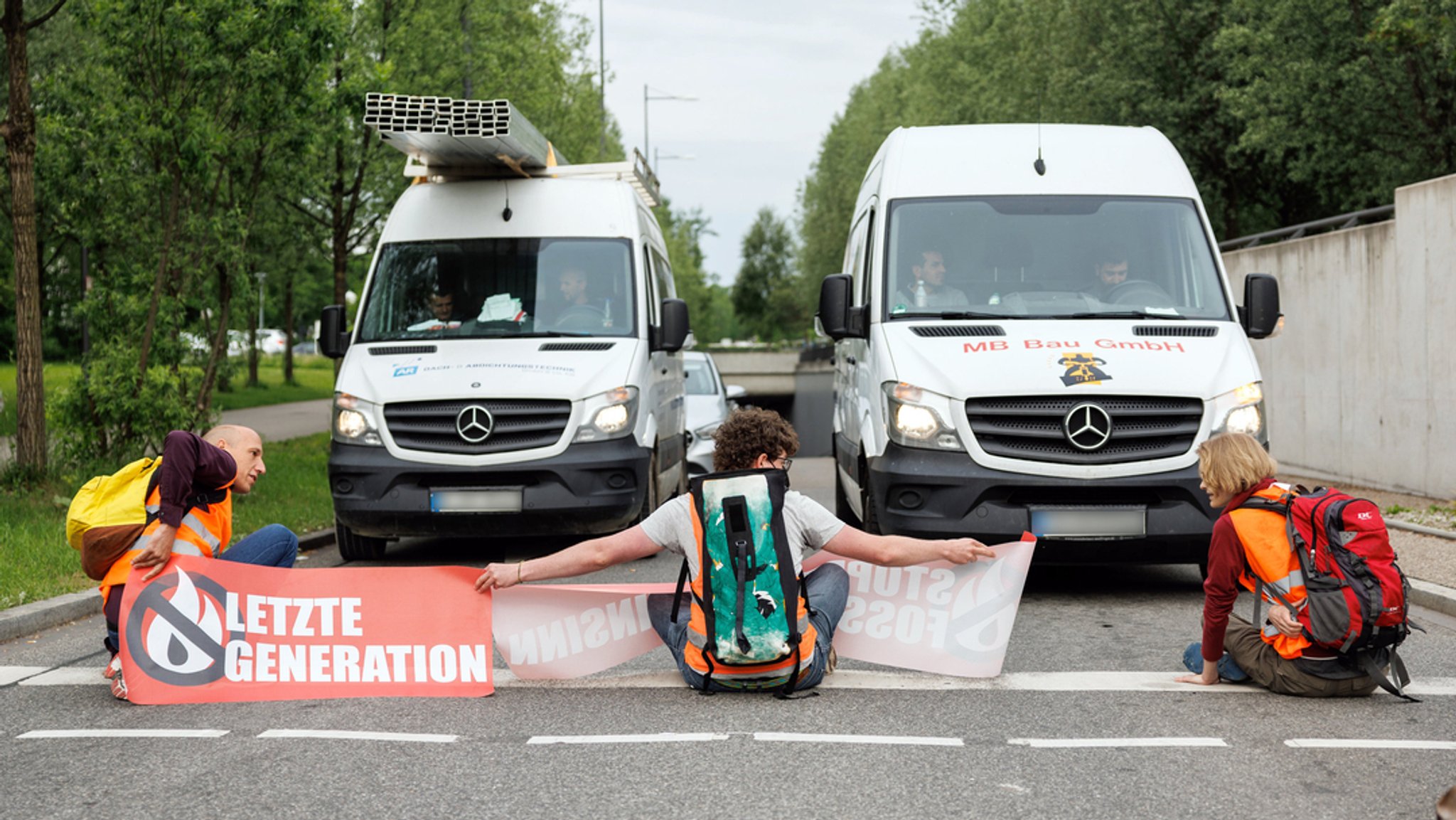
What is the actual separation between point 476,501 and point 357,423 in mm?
935

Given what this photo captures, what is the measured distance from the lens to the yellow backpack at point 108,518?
19.6 feet

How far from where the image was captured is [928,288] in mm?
9070

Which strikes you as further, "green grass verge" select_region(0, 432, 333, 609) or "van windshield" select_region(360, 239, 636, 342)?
"van windshield" select_region(360, 239, 636, 342)

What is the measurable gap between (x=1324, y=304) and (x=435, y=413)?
34.9 feet

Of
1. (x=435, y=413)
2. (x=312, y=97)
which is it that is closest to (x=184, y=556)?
(x=435, y=413)

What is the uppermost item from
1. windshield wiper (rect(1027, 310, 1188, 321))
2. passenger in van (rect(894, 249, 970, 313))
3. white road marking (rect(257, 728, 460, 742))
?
passenger in van (rect(894, 249, 970, 313))

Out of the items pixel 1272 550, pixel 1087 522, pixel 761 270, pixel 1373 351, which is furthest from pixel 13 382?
pixel 761 270

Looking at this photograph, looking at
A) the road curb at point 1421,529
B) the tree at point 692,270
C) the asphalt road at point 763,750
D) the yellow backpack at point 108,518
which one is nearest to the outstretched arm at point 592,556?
the asphalt road at point 763,750

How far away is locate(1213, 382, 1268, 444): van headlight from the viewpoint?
809cm

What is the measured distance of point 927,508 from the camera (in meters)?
8.09

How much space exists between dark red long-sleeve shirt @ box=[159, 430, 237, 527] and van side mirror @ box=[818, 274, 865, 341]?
4.08 meters

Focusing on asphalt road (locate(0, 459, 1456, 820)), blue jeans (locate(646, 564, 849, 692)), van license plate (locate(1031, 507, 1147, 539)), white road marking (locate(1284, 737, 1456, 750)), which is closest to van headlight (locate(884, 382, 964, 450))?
van license plate (locate(1031, 507, 1147, 539))

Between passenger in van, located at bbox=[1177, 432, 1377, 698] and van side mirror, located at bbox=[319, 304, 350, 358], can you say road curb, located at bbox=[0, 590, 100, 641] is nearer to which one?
van side mirror, located at bbox=[319, 304, 350, 358]

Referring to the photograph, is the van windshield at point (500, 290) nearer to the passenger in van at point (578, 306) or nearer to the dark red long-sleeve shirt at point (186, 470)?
the passenger in van at point (578, 306)
